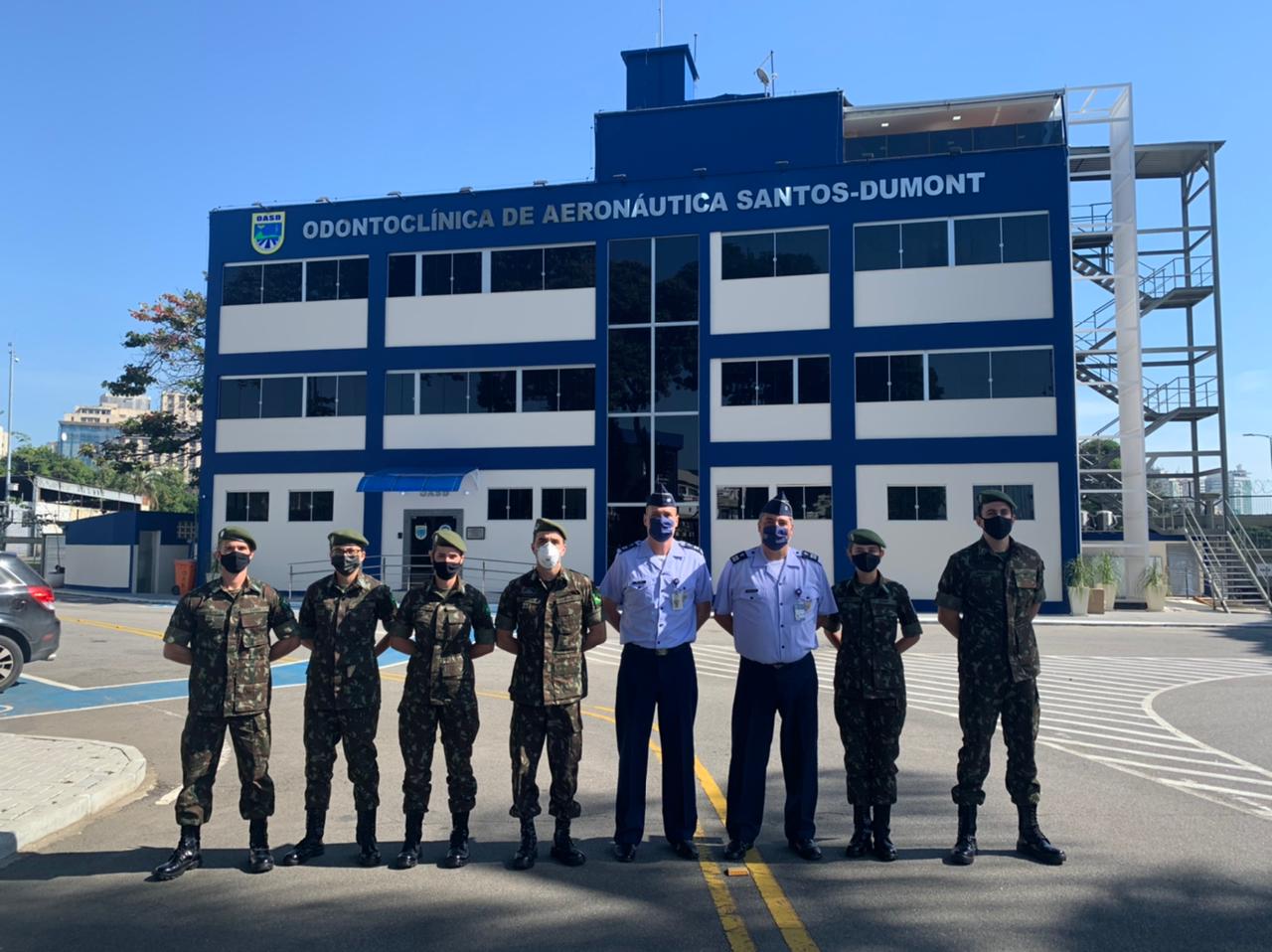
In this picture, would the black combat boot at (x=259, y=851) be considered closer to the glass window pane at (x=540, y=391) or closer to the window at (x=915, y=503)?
the window at (x=915, y=503)

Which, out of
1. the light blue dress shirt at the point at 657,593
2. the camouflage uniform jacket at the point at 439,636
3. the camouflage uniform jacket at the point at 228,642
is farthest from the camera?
the light blue dress shirt at the point at 657,593

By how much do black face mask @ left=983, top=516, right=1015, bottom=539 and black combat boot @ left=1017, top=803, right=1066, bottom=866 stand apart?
1600mm

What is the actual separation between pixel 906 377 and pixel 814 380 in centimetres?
253

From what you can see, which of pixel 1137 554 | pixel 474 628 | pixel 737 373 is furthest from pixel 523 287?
pixel 474 628

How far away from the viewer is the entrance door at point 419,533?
28.8 metres

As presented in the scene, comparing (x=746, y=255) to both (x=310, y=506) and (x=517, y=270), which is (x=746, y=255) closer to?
(x=517, y=270)

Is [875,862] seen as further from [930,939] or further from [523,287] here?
[523,287]

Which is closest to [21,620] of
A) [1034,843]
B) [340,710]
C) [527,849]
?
[340,710]

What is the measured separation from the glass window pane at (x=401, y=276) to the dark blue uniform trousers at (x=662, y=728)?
25711 millimetres

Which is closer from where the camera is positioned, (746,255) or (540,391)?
(746,255)

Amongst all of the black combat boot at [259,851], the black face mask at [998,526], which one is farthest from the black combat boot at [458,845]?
the black face mask at [998,526]

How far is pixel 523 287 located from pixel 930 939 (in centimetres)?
2636

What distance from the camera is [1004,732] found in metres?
Answer: 5.75

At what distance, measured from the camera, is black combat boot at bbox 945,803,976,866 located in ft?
18.1
